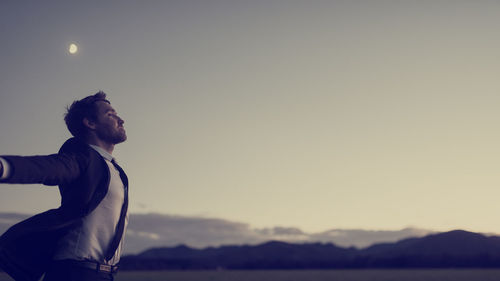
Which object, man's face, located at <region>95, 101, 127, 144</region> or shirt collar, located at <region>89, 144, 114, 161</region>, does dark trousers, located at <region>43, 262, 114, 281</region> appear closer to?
shirt collar, located at <region>89, 144, 114, 161</region>

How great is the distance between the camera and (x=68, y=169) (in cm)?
384

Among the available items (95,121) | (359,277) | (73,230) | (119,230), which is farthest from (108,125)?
(359,277)

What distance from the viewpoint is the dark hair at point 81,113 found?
4836 mm

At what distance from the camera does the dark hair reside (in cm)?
484

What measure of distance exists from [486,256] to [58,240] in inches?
7226

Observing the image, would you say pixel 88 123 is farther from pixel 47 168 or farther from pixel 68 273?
pixel 68 273

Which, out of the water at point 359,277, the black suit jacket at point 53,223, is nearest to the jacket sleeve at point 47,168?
the black suit jacket at point 53,223

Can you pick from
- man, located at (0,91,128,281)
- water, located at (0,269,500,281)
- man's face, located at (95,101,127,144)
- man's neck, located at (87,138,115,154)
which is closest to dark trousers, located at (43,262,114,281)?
man, located at (0,91,128,281)

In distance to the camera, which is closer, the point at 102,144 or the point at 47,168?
the point at 47,168

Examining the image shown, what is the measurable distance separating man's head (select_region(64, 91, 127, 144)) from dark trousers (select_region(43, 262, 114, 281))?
50.6 inches

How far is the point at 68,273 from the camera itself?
13.0 feet

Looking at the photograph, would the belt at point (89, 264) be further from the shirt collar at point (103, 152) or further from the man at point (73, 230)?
the shirt collar at point (103, 152)

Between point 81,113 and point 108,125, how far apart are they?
312 millimetres

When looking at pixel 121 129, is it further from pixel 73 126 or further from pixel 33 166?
pixel 33 166
